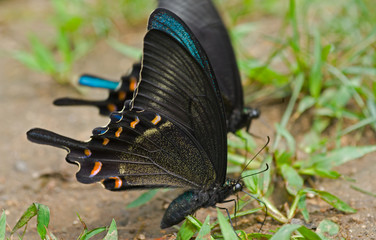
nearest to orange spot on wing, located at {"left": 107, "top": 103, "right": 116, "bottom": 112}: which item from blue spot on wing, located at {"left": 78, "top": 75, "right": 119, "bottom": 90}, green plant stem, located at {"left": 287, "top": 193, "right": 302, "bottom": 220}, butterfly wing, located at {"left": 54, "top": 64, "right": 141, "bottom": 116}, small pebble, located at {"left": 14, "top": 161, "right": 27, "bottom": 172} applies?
butterfly wing, located at {"left": 54, "top": 64, "right": 141, "bottom": 116}

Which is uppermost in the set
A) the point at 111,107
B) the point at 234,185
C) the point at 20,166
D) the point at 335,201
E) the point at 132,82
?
the point at 132,82

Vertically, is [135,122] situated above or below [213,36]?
below

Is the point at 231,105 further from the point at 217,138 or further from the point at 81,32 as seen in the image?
the point at 81,32

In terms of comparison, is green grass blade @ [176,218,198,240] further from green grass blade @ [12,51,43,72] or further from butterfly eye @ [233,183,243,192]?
green grass blade @ [12,51,43,72]

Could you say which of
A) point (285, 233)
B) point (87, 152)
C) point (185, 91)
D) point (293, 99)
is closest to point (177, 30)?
point (185, 91)

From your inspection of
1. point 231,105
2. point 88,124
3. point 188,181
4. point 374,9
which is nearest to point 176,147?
point 188,181

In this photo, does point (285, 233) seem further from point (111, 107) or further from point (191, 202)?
point (111, 107)
